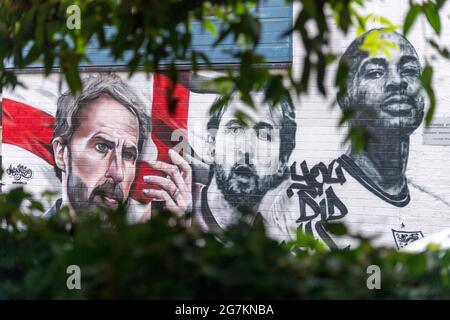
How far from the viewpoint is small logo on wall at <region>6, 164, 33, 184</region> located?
41.6 ft

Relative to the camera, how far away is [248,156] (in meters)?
11.3

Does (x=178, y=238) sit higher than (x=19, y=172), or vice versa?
(x=19, y=172)

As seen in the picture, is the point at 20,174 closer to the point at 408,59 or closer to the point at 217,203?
the point at 217,203

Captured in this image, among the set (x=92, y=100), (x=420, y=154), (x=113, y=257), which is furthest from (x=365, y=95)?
(x=113, y=257)

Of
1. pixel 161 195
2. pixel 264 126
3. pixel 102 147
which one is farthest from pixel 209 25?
pixel 102 147

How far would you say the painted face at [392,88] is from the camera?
1071 cm

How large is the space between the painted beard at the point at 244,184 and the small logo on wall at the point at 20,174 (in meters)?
3.62

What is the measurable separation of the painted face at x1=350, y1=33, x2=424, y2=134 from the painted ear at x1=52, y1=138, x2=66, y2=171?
5283mm

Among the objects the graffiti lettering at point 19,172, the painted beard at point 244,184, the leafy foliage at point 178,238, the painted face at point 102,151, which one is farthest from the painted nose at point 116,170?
the leafy foliage at point 178,238

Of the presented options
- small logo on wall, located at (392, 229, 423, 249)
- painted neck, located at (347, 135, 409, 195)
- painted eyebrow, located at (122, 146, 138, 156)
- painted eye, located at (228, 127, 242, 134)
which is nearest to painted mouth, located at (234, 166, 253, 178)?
painted eye, located at (228, 127, 242, 134)

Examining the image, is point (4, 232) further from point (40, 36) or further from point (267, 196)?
point (267, 196)

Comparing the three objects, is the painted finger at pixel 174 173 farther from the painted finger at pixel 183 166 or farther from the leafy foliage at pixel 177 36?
the leafy foliage at pixel 177 36

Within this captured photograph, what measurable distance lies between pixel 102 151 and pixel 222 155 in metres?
2.27

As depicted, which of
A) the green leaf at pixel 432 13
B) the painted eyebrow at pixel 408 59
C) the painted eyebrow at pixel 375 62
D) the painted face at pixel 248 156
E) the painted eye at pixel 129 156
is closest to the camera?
the green leaf at pixel 432 13
